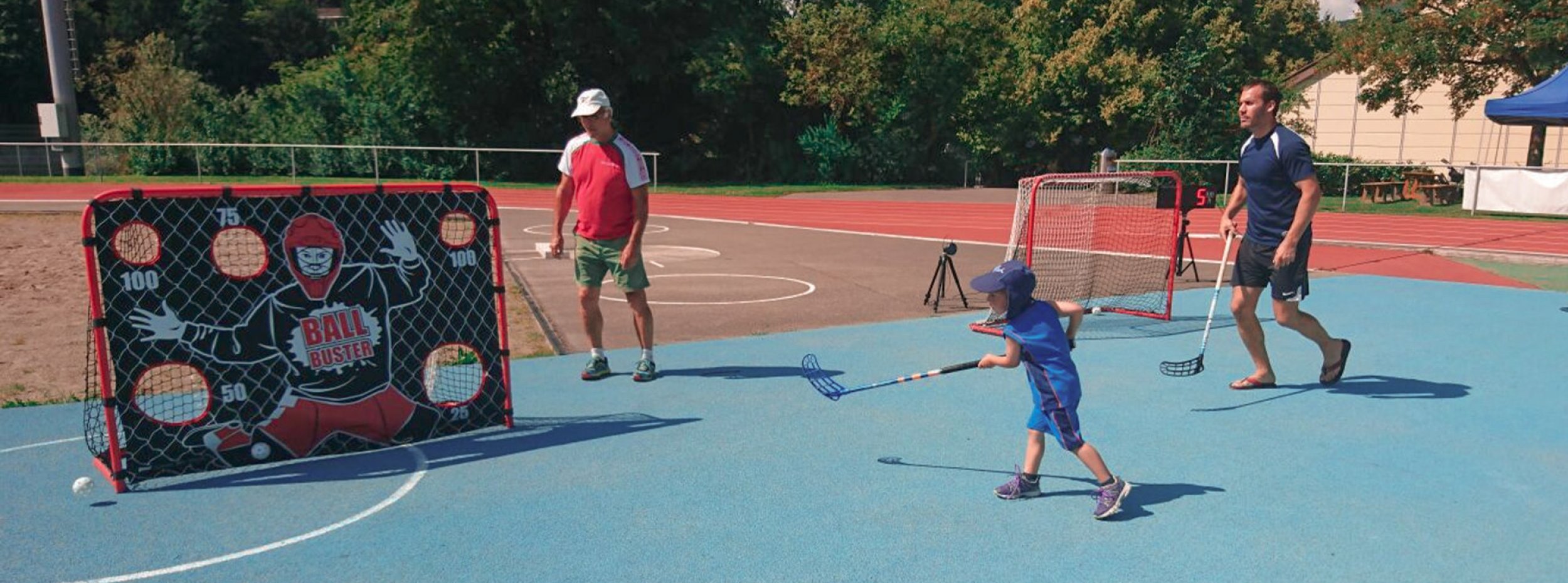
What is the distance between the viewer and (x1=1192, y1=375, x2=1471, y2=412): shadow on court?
694 cm

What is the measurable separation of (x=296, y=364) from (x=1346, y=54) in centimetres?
3301

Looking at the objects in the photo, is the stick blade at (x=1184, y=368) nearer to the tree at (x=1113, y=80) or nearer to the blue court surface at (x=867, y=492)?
the blue court surface at (x=867, y=492)

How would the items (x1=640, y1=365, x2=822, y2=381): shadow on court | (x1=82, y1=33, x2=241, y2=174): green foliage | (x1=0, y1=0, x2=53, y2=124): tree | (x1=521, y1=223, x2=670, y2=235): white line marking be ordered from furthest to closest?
1. (x1=0, y1=0, x2=53, y2=124): tree
2. (x1=82, y1=33, x2=241, y2=174): green foliage
3. (x1=521, y1=223, x2=670, y2=235): white line marking
4. (x1=640, y1=365, x2=822, y2=381): shadow on court

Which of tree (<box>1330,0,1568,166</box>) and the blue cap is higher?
tree (<box>1330,0,1568,166</box>)

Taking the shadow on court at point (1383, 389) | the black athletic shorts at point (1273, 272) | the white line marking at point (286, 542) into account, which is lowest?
the white line marking at point (286, 542)

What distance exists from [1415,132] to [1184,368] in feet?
114

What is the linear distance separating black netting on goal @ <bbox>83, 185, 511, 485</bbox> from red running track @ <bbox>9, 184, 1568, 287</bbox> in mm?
12224

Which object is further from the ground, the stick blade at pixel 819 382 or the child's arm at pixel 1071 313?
the child's arm at pixel 1071 313

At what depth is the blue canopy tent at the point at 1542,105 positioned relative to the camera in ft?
45.3

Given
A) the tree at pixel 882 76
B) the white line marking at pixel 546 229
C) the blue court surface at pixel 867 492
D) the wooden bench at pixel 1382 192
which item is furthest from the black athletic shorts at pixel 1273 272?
the tree at pixel 882 76

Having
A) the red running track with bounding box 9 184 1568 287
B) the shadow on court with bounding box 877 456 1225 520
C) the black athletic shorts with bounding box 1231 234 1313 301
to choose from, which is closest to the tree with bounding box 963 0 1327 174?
the red running track with bounding box 9 184 1568 287

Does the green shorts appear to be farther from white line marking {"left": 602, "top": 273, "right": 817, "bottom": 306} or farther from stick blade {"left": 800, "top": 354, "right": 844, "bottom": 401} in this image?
white line marking {"left": 602, "top": 273, "right": 817, "bottom": 306}

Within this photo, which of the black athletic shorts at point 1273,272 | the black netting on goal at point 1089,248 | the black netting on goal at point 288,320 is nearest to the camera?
the black netting on goal at point 288,320

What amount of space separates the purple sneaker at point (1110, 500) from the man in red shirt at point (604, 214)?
3623mm
